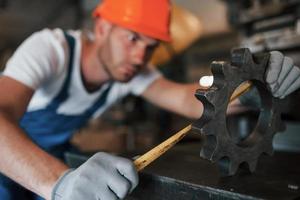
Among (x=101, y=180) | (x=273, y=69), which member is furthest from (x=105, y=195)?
(x=273, y=69)

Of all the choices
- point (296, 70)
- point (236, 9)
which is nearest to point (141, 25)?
point (296, 70)

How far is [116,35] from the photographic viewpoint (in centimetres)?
116

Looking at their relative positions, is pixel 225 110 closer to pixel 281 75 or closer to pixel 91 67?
pixel 281 75

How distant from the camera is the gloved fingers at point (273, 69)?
28.0 inches

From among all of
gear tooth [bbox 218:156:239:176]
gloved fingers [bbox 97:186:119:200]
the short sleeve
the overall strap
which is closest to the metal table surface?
gear tooth [bbox 218:156:239:176]

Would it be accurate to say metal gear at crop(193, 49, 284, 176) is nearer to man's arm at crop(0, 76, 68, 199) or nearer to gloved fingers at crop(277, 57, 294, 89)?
gloved fingers at crop(277, 57, 294, 89)

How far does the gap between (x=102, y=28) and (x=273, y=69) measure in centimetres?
71

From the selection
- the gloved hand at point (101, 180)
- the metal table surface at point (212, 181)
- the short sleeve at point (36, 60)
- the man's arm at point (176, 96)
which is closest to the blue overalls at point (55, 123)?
the short sleeve at point (36, 60)

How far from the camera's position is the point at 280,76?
0.75 metres

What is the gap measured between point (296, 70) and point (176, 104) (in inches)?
24.4

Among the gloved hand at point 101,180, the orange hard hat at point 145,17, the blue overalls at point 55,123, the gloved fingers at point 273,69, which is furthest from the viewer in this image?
the blue overalls at point 55,123

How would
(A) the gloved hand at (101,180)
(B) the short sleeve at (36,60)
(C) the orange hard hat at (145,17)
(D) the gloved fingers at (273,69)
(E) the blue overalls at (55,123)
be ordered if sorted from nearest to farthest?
(A) the gloved hand at (101,180) → (D) the gloved fingers at (273,69) → (B) the short sleeve at (36,60) → (C) the orange hard hat at (145,17) → (E) the blue overalls at (55,123)

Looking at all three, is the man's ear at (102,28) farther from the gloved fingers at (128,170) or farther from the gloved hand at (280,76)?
the gloved fingers at (128,170)

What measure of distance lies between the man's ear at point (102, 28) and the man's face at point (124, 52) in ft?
0.09
